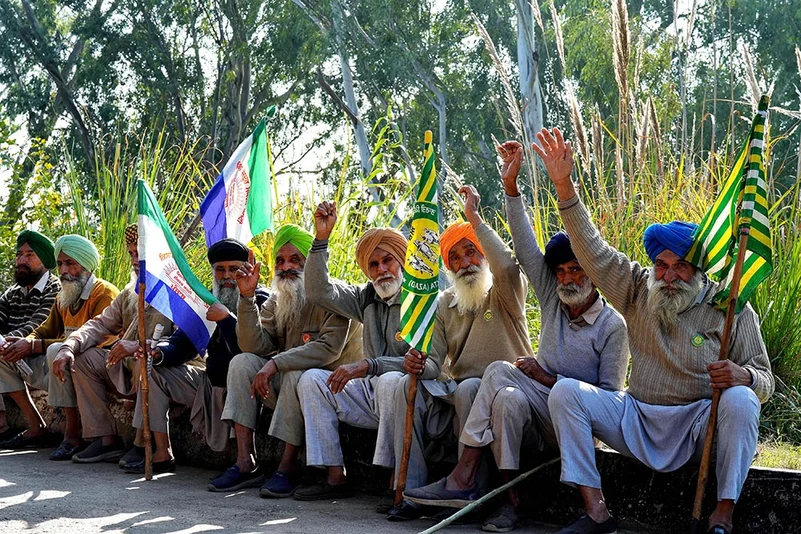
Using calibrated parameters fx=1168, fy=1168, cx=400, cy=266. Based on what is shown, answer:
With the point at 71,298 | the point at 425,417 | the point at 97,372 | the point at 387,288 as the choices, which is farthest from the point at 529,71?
the point at 425,417

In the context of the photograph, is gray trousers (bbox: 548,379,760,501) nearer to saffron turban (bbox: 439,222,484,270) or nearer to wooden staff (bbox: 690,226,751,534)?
wooden staff (bbox: 690,226,751,534)

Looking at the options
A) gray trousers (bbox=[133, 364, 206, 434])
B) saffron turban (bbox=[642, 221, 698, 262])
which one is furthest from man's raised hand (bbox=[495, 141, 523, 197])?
gray trousers (bbox=[133, 364, 206, 434])

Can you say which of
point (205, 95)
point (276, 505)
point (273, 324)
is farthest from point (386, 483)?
point (205, 95)

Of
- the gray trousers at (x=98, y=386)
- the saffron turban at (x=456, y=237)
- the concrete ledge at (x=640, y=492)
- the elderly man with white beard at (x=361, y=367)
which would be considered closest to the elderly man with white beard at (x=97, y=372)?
the gray trousers at (x=98, y=386)

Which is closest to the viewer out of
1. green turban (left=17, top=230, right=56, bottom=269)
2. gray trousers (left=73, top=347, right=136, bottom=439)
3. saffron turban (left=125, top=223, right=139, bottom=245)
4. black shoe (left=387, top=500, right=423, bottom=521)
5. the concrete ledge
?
the concrete ledge

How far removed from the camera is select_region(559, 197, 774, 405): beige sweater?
4.81 meters

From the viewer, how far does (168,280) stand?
6402 mm

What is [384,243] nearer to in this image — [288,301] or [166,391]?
[288,301]

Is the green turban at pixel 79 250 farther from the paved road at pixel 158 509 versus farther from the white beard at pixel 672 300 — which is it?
the white beard at pixel 672 300

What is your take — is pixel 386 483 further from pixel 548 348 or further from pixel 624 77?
pixel 624 77

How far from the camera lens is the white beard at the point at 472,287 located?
568 centimetres

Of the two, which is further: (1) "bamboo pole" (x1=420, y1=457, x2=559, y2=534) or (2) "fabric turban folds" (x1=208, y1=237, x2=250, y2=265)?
(2) "fabric turban folds" (x1=208, y1=237, x2=250, y2=265)

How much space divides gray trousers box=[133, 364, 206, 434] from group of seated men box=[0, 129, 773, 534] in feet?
0.04

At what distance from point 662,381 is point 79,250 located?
169 inches
